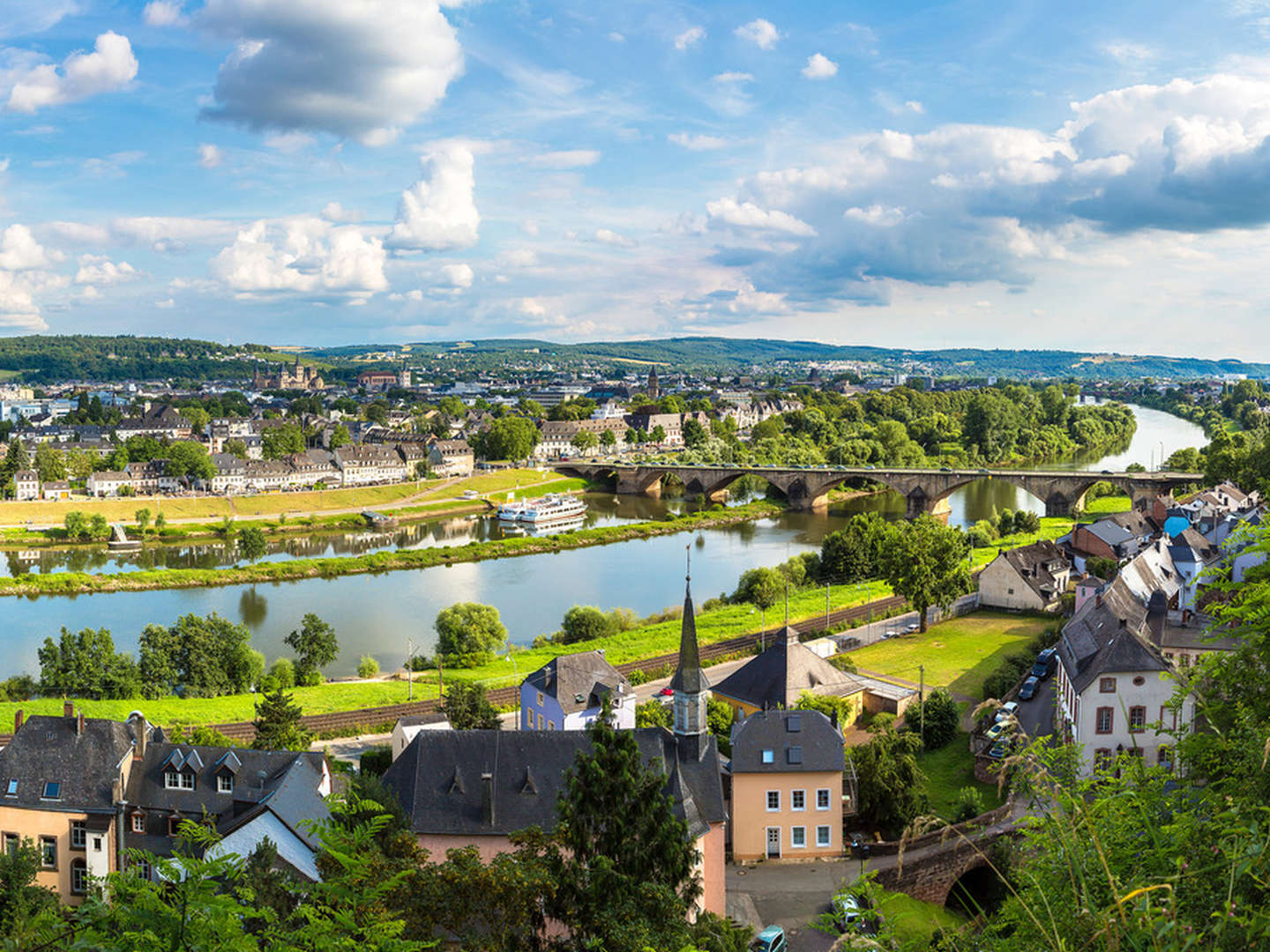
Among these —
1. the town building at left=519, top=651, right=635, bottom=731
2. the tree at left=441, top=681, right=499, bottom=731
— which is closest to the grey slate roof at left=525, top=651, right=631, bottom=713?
the town building at left=519, top=651, right=635, bottom=731

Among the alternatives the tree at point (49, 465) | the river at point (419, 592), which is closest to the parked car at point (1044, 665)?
the river at point (419, 592)

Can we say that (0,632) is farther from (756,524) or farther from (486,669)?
(756,524)

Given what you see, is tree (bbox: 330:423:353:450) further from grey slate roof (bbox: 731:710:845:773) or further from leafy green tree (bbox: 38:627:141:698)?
grey slate roof (bbox: 731:710:845:773)

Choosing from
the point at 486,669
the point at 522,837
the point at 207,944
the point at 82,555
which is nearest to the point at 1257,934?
the point at 207,944

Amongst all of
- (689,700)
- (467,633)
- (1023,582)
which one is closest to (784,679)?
(689,700)

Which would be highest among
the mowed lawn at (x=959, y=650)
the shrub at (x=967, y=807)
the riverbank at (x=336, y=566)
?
the shrub at (x=967, y=807)

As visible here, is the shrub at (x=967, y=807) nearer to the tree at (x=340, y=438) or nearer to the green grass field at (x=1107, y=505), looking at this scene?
the green grass field at (x=1107, y=505)
